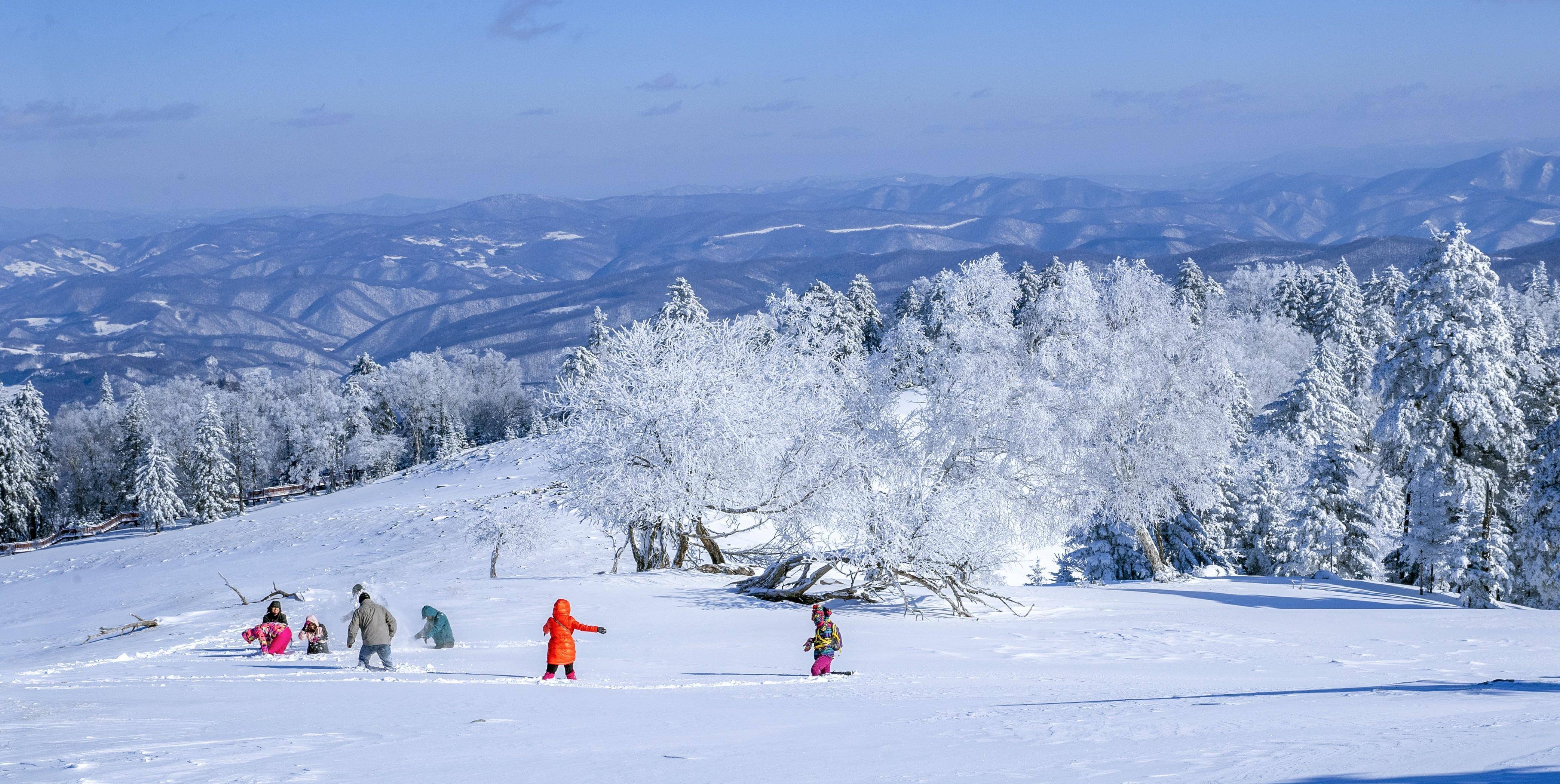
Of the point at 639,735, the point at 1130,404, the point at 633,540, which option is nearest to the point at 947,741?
the point at 639,735

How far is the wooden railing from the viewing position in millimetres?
63969

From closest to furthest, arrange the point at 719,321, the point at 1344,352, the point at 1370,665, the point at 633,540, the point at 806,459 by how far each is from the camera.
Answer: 1. the point at 1370,665
2. the point at 806,459
3. the point at 633,540
4. the point at 719,321
5. the point at 1344,352

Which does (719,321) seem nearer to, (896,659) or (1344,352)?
(896,659)

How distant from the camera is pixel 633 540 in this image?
28328mm

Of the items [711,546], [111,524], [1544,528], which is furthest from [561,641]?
[111,524]

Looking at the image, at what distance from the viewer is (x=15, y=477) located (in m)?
65.1

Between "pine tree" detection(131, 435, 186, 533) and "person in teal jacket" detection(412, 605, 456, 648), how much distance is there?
5710cm

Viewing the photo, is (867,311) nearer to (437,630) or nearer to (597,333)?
(597,333)

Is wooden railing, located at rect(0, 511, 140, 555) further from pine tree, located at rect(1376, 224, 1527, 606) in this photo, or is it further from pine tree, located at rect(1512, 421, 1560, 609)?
pine tree, located at rect(1512, 421, 1560, 609)

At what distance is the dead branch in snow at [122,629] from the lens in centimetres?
2045

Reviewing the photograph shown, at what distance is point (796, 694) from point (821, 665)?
159cm

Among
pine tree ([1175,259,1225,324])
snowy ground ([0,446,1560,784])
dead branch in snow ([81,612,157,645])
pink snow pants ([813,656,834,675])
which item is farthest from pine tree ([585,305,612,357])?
pine tree ([1175,259,1225,324])

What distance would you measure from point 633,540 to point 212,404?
57700 millimetres

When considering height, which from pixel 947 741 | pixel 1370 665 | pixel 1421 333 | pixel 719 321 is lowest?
pixel 1370 665
